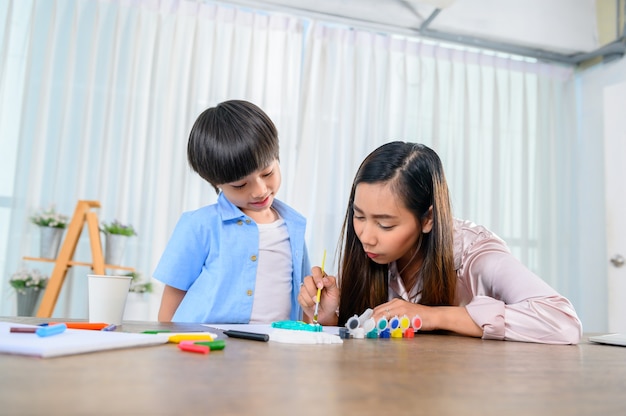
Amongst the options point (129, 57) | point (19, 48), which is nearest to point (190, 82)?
point (129, 57)

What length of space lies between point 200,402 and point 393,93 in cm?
338

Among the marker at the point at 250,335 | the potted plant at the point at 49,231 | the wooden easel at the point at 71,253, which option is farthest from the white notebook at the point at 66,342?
the potted plant at the point at 49,231

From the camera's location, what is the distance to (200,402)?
1.07 feet

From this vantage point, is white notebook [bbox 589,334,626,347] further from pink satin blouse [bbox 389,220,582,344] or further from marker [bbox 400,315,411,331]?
marker [bbox 400,315,411,331]

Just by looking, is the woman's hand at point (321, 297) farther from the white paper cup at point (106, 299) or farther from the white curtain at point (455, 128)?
the white curtain at point (455, 128)

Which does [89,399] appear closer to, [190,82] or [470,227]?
[470,227]

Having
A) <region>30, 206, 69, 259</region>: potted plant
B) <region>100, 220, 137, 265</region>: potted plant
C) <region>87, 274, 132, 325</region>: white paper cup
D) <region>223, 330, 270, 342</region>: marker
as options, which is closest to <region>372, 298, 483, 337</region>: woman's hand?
<region>223, 330, 270, 342</region>: marker

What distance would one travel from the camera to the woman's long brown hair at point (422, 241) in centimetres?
122

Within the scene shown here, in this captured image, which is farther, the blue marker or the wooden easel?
the wooden easel

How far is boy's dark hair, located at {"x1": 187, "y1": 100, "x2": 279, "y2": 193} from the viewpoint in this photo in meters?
1.37

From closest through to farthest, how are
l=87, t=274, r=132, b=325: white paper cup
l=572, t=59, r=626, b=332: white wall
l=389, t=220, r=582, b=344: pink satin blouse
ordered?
1. l=87, t=274, r=132, b=325: white paper cup
2. l=389, t=220, r=582, b=344: pink satin blouse
3. l=572, t=59, r=626, b=332: white wall

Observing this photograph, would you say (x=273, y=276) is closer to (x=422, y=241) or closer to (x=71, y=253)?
(x=422, y=241)

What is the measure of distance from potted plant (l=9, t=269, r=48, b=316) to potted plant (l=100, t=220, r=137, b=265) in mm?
319

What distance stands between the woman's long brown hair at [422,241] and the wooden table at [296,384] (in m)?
0.58
